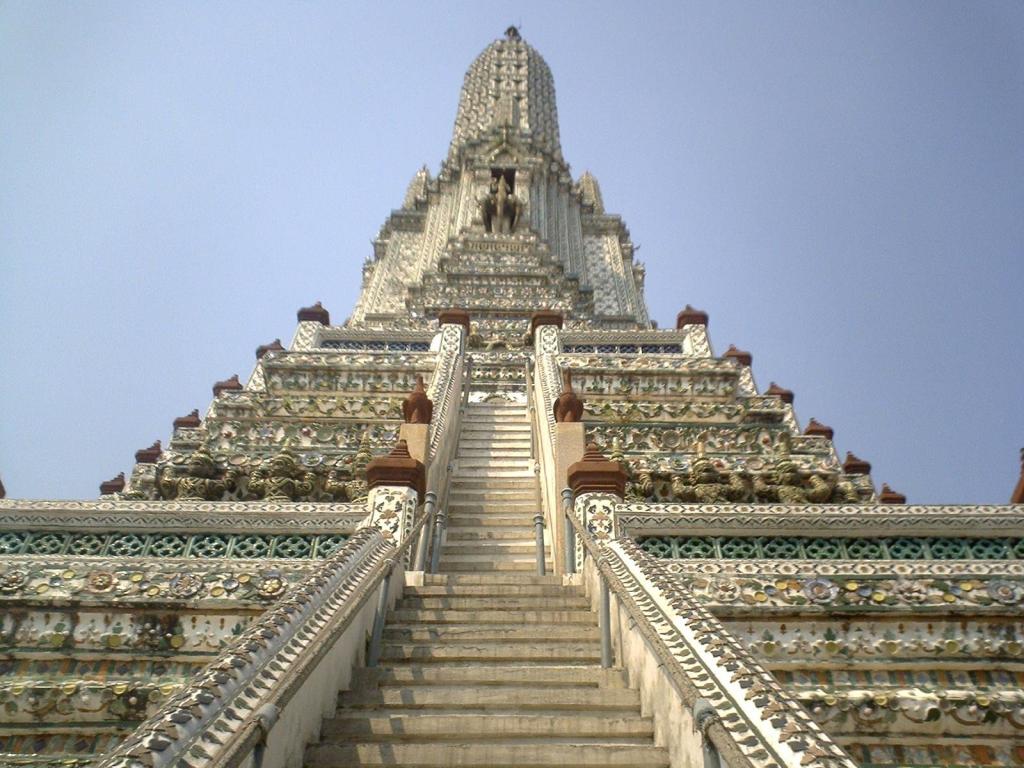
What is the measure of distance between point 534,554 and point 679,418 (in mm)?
4642

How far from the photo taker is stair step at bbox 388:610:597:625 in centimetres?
541

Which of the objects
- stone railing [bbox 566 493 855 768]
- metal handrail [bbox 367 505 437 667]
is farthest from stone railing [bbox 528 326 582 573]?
stone railing [bbox 566 493 855 768]

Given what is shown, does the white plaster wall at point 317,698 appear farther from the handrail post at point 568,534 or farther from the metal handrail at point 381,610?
the handrail post at point 568,534

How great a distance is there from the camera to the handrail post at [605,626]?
458 centimetres

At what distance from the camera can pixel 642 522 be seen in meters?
6.30

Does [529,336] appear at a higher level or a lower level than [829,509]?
higher

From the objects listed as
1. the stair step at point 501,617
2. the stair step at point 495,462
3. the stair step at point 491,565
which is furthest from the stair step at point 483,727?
the stair step at point 495,462

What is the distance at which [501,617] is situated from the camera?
5.44 m

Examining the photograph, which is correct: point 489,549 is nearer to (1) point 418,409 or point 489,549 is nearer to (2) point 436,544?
(2) point 436,544

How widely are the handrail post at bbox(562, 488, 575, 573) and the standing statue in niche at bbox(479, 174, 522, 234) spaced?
836 inches

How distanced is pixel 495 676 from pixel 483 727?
0.59 meters

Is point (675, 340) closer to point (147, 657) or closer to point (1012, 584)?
point (1012, 584)

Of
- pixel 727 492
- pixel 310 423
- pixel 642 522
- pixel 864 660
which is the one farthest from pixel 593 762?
pixel 310 423

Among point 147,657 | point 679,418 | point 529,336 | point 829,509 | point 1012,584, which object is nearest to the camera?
point 147,657
